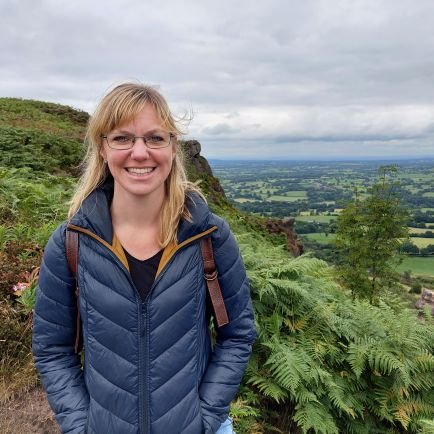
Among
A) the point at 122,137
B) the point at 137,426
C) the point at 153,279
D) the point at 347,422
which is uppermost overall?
the point at 122,137

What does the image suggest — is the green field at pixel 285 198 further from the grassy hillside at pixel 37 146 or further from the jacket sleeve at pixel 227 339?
the jacket sleeve at pixel 227 339

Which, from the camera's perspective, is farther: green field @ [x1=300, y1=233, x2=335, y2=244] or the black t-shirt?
green field @ [x1=300, y1=233, x2=335, y2=244]

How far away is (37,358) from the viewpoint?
2.22 metres

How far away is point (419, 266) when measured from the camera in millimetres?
71438

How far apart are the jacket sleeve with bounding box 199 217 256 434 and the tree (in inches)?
752

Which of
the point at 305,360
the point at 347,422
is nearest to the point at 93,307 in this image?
the point at 305,360

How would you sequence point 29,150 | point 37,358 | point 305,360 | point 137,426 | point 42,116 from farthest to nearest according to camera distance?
point 42,116 → point 29,150 → point 305,360 → point 37,358 → point 137,426

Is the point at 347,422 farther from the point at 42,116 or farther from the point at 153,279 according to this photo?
the point at 42,116

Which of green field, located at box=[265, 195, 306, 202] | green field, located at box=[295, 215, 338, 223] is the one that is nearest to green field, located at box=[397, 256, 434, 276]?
green field, located at box=[295, 215, 338, 223]

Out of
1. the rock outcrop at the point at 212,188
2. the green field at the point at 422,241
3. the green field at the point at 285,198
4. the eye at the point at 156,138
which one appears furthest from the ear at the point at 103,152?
the green field at the point at 285,198

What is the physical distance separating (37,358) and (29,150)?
45.6ft

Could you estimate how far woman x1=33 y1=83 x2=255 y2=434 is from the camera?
6.70 ft

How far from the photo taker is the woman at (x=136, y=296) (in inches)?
80.4

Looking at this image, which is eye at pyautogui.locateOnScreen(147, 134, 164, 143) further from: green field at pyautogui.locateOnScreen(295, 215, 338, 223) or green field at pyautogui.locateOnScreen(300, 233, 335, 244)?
green field at pyautogui.locateOnScreen(295, 215, 338, 223)
